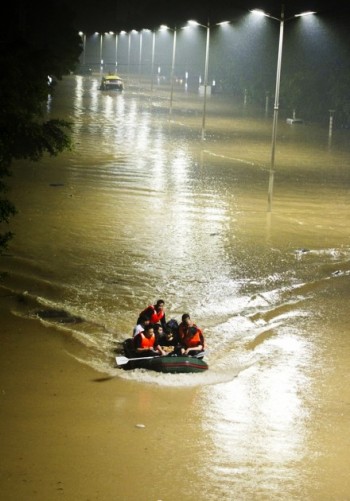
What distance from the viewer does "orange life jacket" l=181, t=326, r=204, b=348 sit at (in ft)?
53.6

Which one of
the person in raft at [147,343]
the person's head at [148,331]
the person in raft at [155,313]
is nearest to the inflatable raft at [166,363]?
the person in raft at [147,343]

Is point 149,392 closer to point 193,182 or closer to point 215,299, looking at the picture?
point 215,299

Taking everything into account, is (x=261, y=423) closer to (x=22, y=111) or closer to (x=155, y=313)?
(x=155, y=313)

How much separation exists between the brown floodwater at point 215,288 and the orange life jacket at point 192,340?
618 mm

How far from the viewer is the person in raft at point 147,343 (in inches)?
636

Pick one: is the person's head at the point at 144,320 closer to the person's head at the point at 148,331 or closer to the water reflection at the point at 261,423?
the person's head at the point at 148,331

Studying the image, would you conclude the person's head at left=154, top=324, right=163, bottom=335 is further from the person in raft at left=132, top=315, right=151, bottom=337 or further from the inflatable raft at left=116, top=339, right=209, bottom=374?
the inflatable raft at left=116, top=339, right=209, bottom=374

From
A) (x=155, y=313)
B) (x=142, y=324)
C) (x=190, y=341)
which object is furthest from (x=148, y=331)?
(x=155, y=313)

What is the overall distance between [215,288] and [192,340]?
17.6 feet

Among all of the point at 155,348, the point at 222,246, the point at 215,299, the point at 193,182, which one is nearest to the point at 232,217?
the point at 222,246

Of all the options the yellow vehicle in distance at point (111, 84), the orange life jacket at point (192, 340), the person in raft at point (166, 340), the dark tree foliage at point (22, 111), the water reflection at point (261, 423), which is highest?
the dark tree foliage at point (22, 111)

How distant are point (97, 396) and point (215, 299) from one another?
6.54 meters

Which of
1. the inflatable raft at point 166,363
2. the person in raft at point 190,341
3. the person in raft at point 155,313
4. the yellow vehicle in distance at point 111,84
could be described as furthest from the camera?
the yellow vehicle in distance at point 111,84

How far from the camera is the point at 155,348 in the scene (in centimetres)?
1631
